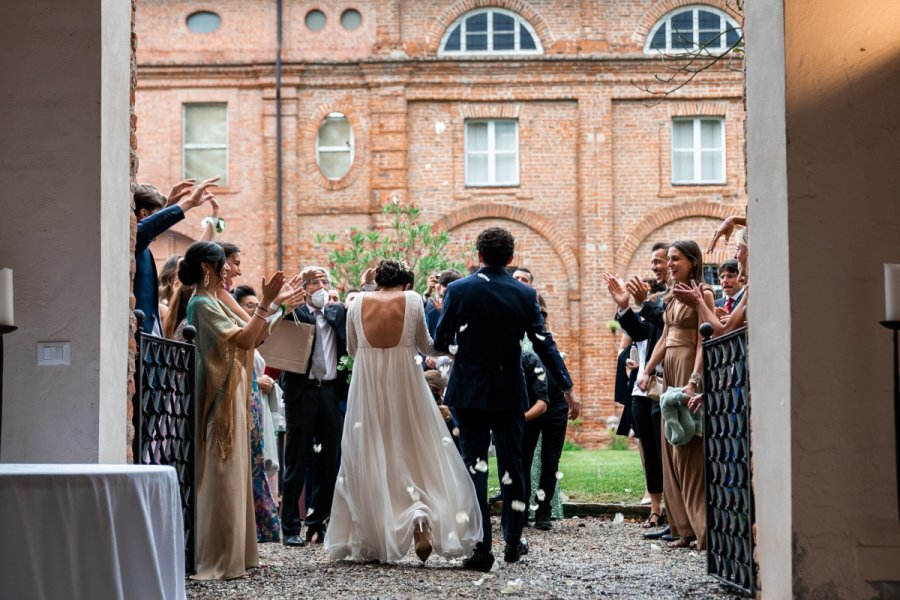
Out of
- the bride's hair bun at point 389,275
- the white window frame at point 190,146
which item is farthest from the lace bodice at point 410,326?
the white window frame at point 190,146

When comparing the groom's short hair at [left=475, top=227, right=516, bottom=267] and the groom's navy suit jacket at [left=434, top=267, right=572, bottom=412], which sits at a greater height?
the groom's short hair at [left=475, top=227, right=516, bottom=267]

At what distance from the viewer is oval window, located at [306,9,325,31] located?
27.7 m

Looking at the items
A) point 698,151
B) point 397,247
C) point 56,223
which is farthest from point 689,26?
point 56,223

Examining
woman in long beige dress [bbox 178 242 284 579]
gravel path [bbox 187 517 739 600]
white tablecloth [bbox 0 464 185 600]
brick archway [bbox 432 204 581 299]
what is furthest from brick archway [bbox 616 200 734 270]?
white tablecloth [bbox 0 464 185 600]

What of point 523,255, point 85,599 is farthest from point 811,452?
point 523,255

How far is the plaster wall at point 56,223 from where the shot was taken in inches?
252

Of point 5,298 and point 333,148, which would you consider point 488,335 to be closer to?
point 5,298

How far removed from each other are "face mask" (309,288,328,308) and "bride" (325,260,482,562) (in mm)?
1816

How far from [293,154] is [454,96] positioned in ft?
11.8

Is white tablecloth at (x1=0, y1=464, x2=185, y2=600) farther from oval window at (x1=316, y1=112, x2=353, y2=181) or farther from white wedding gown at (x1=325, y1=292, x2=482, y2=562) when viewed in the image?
oval window at (x1=316, y1=112, x2=353, y2=181)

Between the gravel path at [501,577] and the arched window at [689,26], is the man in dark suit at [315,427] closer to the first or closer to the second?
the gravel path at [501,577]

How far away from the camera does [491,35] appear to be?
27734mm

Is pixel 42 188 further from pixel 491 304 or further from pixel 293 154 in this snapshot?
pixel 293 154

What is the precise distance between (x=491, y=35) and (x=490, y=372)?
19.9m
